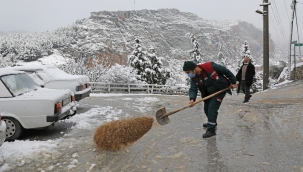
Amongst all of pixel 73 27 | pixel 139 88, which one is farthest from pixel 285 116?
pixel 73 27

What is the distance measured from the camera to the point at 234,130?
5574 millimetres

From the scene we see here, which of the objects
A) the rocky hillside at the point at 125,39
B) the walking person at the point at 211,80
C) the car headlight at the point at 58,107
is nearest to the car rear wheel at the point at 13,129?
the car headlight at the point at 58,107

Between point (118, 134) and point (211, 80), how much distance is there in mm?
2012

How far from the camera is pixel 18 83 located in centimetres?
598

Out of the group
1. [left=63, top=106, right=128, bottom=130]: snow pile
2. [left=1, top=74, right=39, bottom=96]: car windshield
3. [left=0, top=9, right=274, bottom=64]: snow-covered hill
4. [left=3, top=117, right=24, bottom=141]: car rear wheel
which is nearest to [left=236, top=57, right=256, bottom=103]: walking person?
[left=63, top=106, right=128, bottom=130]: snow pile

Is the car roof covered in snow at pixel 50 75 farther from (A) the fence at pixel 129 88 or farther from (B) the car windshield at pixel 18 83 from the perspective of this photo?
(A) the fence at pixel 129 88

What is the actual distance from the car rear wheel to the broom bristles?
1.79m

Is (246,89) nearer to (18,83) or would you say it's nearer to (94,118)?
(94,118)

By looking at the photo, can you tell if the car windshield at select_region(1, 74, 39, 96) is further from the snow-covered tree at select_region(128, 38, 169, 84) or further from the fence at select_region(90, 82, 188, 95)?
the snow-covered tree at select_region(128, 38, 169, 84)

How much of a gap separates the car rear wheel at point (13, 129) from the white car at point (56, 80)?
361 cm

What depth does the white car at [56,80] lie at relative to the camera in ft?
29.5

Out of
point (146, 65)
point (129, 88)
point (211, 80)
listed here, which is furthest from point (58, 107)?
point (146, 65)

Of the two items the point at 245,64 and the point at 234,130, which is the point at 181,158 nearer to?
the point at 234,130

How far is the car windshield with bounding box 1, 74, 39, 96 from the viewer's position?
558cm
